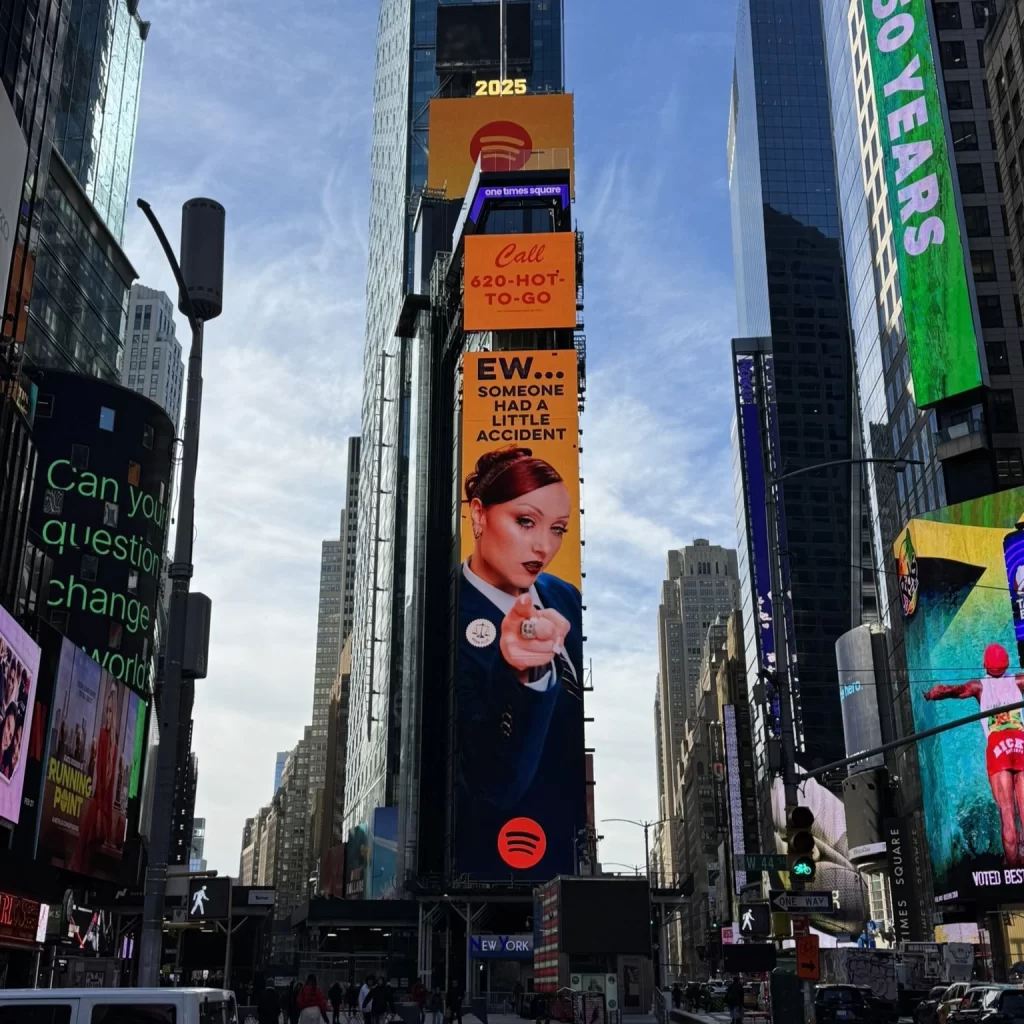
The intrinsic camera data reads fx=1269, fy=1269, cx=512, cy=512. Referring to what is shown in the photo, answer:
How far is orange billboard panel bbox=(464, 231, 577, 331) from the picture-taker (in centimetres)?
10512

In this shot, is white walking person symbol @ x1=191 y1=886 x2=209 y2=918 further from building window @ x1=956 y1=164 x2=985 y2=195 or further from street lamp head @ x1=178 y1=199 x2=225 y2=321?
building window @ x1=956 y1=164 x2=985 y2=195

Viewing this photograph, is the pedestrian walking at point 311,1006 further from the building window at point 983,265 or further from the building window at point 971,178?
the building window at point 971,178

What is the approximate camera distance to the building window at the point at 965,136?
91688mm

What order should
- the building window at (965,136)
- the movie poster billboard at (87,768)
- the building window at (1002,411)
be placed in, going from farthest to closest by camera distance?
the building window at (965,136)
the building window at (1002,411)
the movie poster billboard at (87,768)

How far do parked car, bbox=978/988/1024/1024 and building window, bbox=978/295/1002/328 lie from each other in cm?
6615

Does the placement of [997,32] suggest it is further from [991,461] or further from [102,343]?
[102,343]

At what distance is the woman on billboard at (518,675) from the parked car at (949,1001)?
58.5m

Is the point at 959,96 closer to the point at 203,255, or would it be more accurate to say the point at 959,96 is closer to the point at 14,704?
the point at 14,704

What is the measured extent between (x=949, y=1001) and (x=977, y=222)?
6885 centimetres

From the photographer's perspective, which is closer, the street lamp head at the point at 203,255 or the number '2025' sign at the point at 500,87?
the street lamp head at the point at 203,255

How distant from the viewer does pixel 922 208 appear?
8906cm

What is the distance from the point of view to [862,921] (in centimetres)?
11581

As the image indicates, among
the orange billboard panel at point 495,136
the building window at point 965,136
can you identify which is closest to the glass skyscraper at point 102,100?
the orange billboard panel at point 495,136

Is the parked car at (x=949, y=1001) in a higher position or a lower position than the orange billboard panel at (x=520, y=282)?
lower
